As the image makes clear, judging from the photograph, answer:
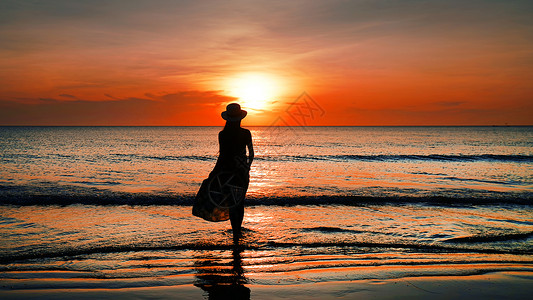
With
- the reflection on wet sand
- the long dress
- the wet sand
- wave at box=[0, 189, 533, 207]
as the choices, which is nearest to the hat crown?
the long dress

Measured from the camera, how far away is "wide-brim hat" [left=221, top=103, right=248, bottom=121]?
5453mm

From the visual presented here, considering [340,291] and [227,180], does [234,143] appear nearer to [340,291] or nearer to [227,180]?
[227,180]

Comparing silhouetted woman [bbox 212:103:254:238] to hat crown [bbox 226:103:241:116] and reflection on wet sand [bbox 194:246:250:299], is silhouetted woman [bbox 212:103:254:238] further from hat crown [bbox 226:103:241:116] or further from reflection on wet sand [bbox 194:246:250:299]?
reflection on wet sand [bbox 194:246:250:299]

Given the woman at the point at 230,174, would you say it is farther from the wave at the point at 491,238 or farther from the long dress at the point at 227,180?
the wave at the point at 491,238

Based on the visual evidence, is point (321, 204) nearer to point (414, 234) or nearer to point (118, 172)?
point (414, 234)

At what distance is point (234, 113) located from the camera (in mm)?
5461

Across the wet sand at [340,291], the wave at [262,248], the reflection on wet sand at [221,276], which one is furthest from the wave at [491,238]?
the reflection on wet sand at [221,276]

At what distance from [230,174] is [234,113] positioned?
99 centimetres

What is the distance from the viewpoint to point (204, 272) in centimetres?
449

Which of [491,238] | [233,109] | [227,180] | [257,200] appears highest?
[233,109]

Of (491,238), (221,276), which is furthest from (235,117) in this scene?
(491,238)

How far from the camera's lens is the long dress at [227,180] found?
552cm

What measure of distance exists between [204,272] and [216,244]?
1.49 meters

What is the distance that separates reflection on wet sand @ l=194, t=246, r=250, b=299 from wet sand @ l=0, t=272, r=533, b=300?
0.02 meters
